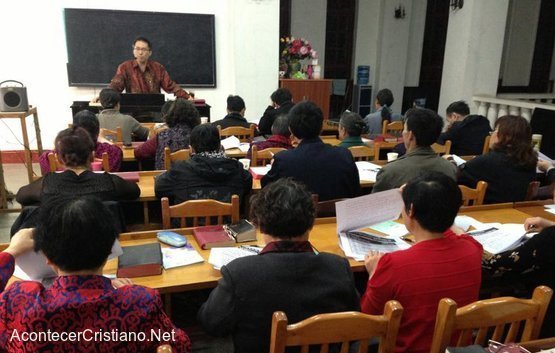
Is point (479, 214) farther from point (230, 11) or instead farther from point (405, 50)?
point (405, 50)

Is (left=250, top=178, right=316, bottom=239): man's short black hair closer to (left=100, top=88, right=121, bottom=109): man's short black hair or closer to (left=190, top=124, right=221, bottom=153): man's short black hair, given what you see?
(left=190, top=124, right=221, bottom=153): man's short black hair

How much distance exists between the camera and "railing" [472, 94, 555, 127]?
5287 mm

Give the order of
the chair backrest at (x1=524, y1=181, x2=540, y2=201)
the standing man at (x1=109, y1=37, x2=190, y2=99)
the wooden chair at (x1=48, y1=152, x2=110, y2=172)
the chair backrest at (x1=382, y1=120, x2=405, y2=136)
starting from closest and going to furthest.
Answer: the chair backrest at (x1=524, y1=181, x2=540, y2=201) → the wooden chair at (x1=48, y1=152, x2=110, y2=172) → the chair backrest at (x1=382, y1=120, x2=405, y2=136) → the standing man at (x1=109, y1=37, x2=190, y2=99)

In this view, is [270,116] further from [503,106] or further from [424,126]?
[503,106]

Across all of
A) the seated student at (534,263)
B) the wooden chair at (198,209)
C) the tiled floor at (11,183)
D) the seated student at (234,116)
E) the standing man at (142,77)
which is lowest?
the tiled floor at (11,183)

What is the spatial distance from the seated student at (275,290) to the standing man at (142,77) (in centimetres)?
418

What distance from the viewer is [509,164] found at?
2641 mm

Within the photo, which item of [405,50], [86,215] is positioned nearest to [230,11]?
[405,50]

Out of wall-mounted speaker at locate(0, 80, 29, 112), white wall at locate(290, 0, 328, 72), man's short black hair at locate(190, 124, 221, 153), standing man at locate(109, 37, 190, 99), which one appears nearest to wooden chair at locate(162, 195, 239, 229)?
man's short black hair at locate(190, 124, 221, 153)

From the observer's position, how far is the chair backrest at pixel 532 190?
2.59 meters

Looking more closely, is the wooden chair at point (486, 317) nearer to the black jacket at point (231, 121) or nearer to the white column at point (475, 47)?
the black jacket at point (231, 121)

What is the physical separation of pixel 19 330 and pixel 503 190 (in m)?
2.53

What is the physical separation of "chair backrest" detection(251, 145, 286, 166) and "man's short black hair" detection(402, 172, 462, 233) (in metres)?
1.77

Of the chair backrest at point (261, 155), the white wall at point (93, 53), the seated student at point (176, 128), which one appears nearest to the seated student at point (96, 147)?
the seated student at point (176, 128)
